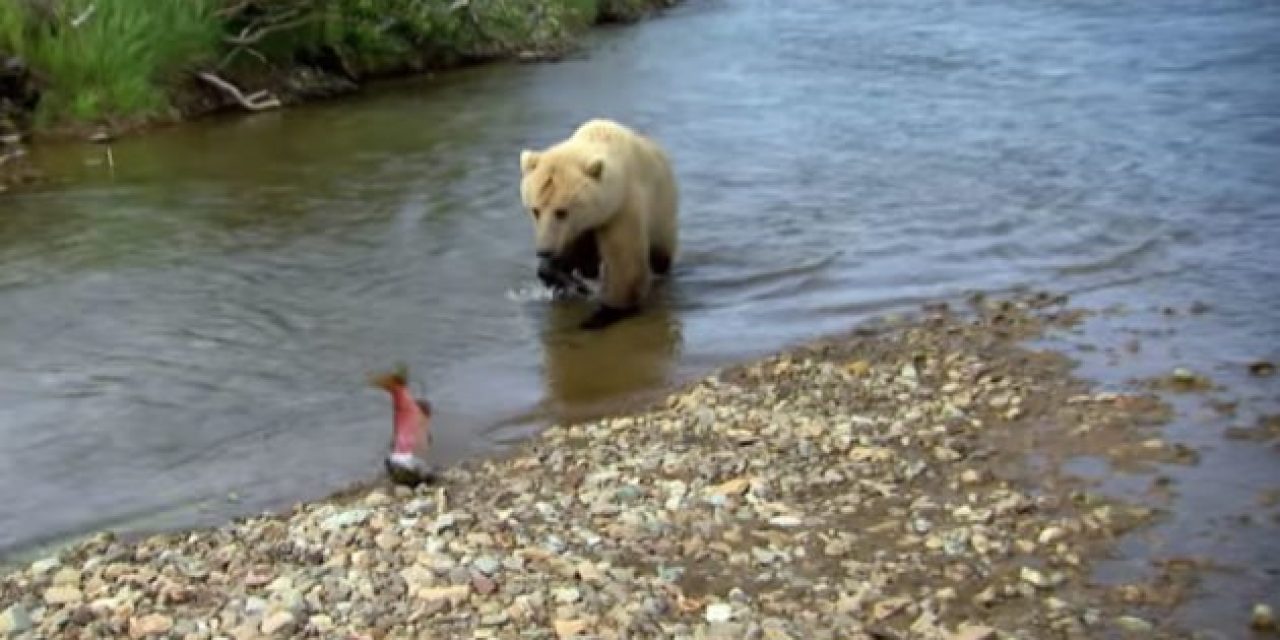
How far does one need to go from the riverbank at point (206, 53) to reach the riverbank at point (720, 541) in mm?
7361

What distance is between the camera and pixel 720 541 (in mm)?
4828

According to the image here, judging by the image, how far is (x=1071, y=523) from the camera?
4949 millimetres

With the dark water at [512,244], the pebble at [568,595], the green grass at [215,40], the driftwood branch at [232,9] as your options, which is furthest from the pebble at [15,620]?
the driftwood branch at [232,9]

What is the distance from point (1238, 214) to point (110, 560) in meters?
7.25

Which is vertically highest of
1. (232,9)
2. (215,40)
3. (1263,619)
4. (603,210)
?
(232,9)

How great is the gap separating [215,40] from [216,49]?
0.20 meters

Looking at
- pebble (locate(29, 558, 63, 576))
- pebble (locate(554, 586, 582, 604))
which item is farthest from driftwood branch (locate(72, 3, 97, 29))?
pebble (locate(554, 586, 582, 604))

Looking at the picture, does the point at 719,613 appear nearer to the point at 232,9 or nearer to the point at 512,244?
the point at 512,244

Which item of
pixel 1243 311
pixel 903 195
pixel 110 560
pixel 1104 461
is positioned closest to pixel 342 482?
pixel 110 560

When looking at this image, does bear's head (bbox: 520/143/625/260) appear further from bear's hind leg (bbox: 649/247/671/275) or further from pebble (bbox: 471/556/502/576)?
pebble (bbox: 471/556/502/576)

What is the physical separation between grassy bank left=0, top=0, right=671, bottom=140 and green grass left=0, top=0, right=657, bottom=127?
1 cm

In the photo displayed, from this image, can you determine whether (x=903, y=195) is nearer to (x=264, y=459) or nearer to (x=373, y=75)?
(x=264, y=459)

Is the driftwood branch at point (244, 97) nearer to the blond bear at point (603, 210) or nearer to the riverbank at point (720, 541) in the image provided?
the blond bear at point (603, 210)

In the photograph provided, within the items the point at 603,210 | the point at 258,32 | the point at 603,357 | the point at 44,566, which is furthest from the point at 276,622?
the point at 258,32
